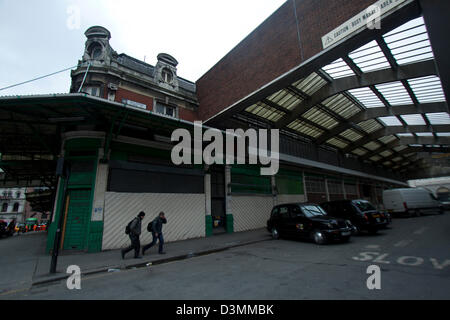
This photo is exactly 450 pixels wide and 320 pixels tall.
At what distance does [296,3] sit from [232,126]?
26.3ft

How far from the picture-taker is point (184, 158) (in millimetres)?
11633

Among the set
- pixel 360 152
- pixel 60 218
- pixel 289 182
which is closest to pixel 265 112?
pixel 289 182

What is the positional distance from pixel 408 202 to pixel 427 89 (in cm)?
962

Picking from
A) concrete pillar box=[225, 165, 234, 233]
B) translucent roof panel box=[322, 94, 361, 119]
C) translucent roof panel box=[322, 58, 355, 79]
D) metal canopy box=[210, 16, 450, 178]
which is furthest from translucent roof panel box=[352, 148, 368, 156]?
concrete pillar box=[225, 165, 234, 233]

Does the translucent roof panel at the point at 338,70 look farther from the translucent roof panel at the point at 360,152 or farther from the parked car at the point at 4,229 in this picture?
the parked car at the point at 4,229

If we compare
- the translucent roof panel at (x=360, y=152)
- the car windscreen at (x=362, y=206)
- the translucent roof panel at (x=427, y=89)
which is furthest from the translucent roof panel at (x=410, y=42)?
the translucent roof panel at (x=360, y=152)

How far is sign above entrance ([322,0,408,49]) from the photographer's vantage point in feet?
24.4

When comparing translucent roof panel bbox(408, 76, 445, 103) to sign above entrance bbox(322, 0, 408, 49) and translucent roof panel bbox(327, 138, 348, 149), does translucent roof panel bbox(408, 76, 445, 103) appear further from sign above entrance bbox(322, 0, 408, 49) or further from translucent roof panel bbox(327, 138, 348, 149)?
translucent roof panel bbox(327, 138, 348, 149)

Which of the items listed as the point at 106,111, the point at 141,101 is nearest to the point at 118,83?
the point at 141,101

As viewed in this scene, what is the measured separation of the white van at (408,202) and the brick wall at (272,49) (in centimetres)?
1676

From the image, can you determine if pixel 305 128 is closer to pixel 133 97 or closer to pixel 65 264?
pixel 133 97

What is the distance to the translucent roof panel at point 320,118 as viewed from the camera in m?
17.5

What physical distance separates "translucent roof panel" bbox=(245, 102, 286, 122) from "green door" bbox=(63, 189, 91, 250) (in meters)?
11.5
